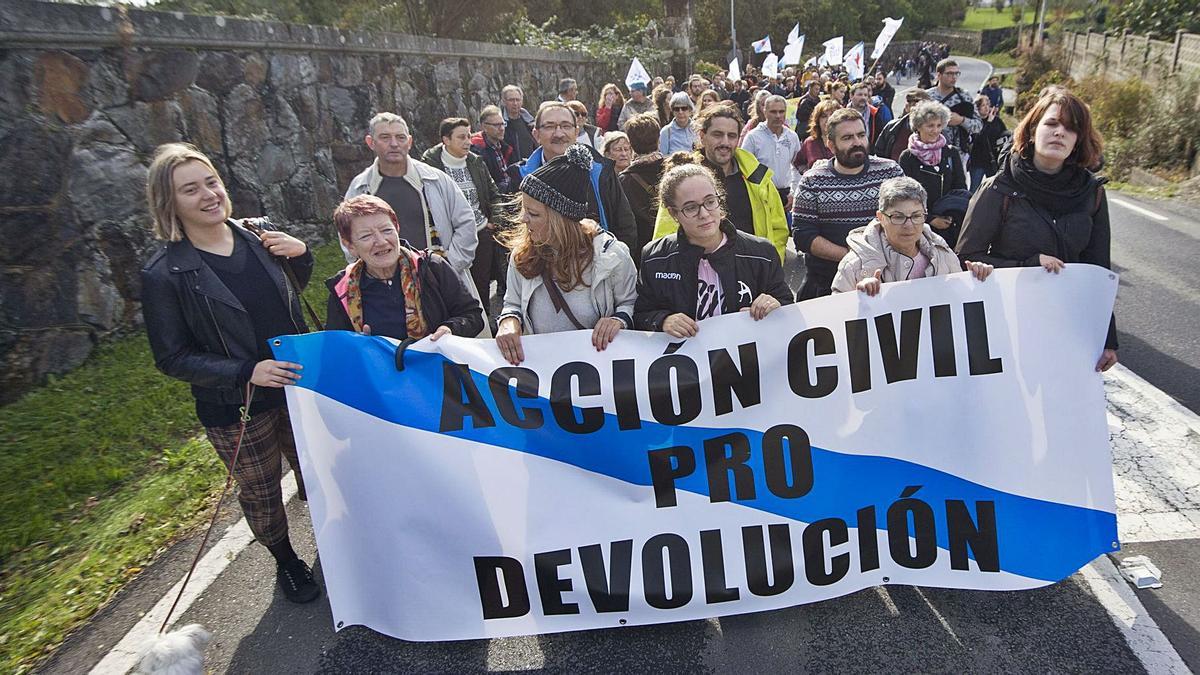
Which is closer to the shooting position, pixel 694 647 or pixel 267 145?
pixel 694 647

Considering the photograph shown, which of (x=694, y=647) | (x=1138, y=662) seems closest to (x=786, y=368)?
(x=694, y=647)

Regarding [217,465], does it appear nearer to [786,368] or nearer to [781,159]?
[786,368]

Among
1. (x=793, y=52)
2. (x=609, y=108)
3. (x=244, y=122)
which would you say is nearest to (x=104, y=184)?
(x=244, y=122)

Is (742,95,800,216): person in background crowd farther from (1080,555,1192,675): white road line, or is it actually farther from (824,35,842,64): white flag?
(824,35,842,64): white flag

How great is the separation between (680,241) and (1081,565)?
6.93ft

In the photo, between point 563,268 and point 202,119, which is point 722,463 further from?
point 202,119

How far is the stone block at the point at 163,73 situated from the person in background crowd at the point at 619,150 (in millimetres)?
4004

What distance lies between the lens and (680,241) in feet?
10.8

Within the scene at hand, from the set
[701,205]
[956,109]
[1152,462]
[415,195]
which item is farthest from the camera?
[956,109]

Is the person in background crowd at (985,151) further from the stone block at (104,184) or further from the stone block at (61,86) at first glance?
the stone block at (61,86)

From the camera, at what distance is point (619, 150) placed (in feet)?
20.2

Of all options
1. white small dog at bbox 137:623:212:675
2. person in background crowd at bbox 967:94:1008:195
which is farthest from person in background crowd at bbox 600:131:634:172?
white small dog at bbox 137:623:212:675

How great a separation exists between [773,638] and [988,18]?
321 feet

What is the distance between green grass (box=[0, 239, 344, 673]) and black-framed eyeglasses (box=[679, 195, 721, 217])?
126 inches
